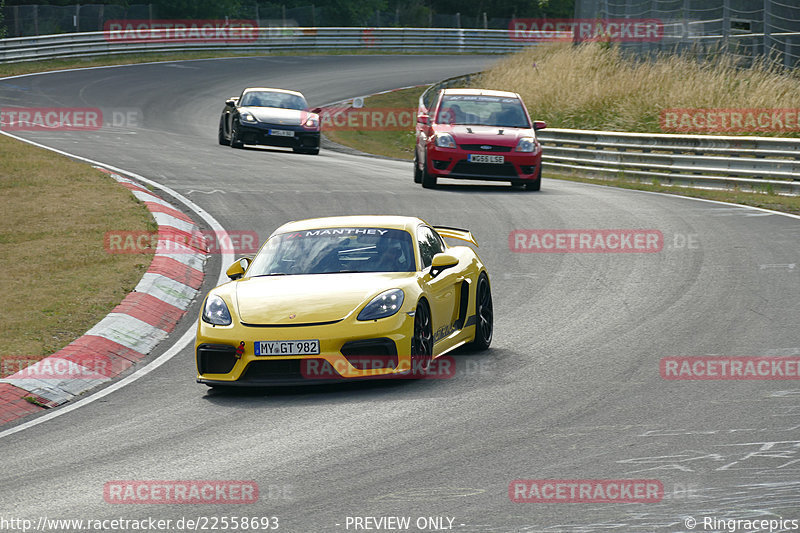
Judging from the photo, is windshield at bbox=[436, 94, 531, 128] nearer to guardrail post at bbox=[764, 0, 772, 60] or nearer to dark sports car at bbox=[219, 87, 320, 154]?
dark sports car at bbox=[219, 87, 320, 154]

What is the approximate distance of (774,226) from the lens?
17.1 metres

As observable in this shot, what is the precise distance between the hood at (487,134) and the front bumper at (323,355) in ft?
40.4

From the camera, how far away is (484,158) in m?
20.7

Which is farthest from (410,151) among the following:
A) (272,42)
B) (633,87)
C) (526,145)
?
(272,42)

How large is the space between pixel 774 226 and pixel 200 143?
15.4 m

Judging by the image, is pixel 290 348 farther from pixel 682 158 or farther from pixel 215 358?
pixel 682 158

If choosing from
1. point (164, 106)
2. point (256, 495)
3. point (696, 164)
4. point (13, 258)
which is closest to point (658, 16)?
point (696, 164)

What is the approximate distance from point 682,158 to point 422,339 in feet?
53.5

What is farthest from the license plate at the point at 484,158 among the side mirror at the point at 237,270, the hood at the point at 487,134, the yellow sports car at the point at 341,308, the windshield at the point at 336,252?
the side mirror at the point at 237,270

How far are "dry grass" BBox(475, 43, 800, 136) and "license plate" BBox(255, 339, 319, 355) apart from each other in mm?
20905

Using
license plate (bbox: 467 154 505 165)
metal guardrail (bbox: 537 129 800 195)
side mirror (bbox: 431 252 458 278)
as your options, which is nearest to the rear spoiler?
side mirror (bbox: 431 252 458 278)

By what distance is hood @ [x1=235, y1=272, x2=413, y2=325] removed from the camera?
344 inches

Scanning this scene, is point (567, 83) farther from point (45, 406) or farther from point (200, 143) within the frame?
point (45, 406)

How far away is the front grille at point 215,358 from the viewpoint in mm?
8711
